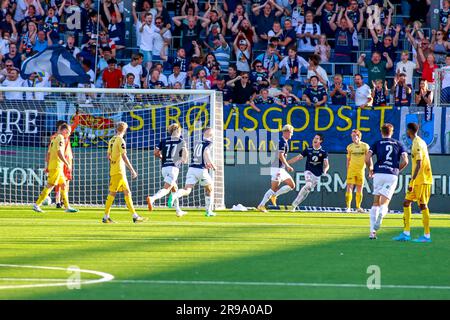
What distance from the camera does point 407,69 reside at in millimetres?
28750

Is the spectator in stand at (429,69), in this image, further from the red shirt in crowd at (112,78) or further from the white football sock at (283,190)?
the red shirt in crowd at (112,78)

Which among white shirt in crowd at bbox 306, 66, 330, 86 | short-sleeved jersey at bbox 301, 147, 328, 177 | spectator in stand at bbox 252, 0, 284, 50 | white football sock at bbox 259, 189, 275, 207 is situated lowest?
white football sock at bbox 259, 189, 275, 207

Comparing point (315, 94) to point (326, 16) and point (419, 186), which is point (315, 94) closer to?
point (326, 16)

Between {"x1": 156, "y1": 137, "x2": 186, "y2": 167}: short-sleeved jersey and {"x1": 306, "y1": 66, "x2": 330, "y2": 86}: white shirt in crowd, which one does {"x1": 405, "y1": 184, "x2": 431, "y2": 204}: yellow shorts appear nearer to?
{"x1": 156, "y1": 137, "x2": 186, "y2": 167}: short-sleeved jersey

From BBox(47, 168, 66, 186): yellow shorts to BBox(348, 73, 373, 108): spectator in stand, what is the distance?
8.38m

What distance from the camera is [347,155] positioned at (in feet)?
89.1

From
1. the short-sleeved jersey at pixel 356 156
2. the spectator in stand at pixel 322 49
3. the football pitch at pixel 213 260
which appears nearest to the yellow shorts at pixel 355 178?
the short-sleeved jersey at pixel 356 156

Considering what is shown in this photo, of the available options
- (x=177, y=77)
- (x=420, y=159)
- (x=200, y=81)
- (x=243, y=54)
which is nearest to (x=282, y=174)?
(x=200, y=81)

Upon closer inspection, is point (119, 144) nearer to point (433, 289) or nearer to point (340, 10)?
point (433, 289)

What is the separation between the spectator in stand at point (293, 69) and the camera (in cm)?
2884

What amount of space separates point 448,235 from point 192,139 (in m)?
9.91

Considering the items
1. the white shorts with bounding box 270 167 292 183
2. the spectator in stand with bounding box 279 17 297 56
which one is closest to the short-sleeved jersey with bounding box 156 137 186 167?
the white shorts with bounding box 270 167 292 183

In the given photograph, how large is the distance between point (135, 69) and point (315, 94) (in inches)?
200

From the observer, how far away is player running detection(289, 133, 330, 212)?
26719 millimetres
